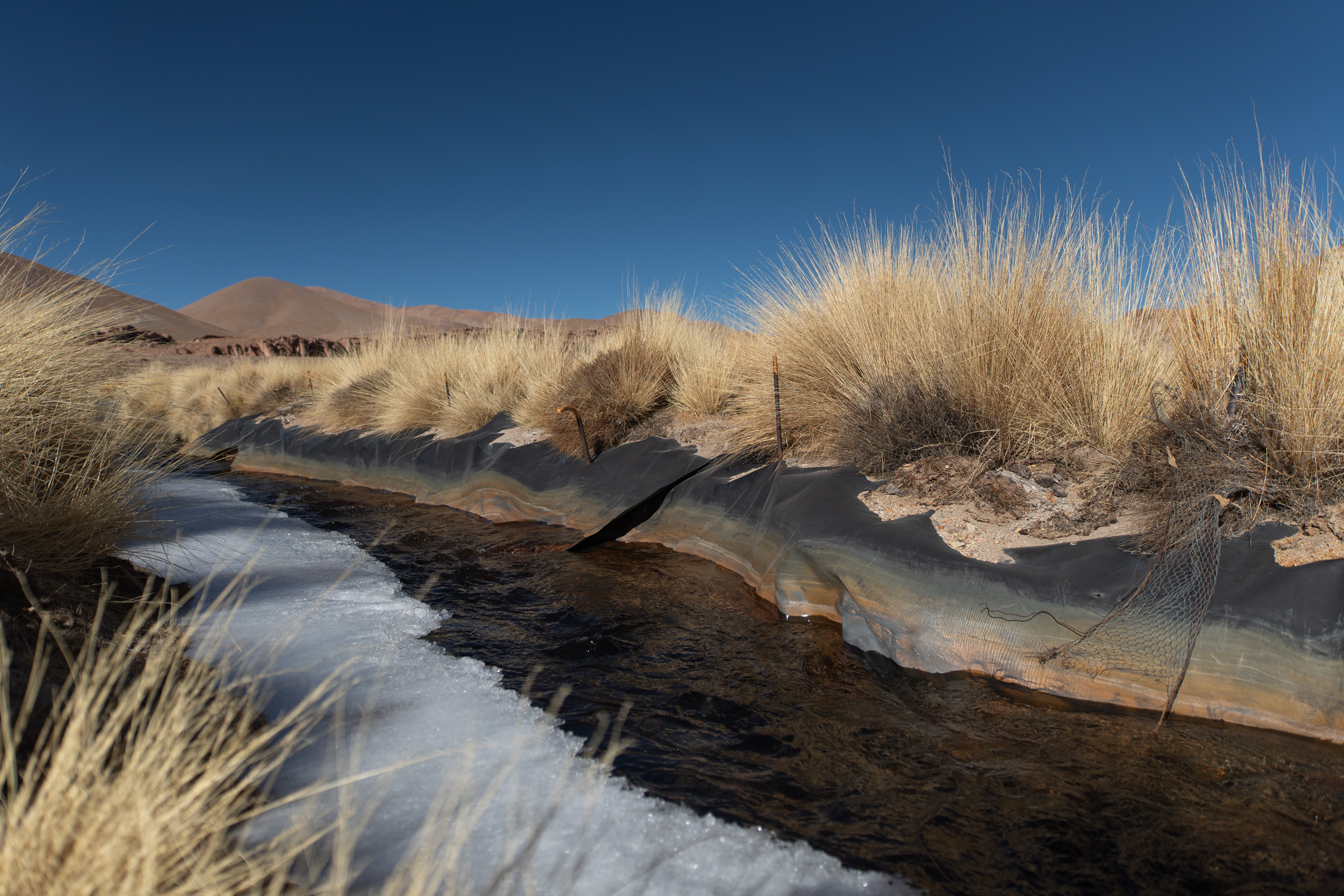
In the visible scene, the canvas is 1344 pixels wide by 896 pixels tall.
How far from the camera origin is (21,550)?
2.52 m

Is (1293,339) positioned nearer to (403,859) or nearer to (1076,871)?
(1076,871)

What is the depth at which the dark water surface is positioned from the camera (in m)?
1.74

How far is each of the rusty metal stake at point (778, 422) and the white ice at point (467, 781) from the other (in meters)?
2.32

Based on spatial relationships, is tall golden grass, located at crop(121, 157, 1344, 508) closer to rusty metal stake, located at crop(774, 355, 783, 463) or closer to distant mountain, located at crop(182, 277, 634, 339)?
rusty metal stake, located at crop(774, 355, 783, 463)

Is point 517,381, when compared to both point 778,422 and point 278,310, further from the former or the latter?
point 278,310

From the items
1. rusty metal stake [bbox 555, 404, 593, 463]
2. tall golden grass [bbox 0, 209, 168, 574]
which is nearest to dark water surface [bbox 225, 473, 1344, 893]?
tall golden grass [bbox 0, 209, 168, 574]

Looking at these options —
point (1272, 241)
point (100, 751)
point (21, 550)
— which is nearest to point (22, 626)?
point (21, 550)

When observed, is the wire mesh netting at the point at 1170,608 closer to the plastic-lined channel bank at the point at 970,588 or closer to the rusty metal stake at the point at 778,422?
the plastic-lined channel bank at the point at 970,588

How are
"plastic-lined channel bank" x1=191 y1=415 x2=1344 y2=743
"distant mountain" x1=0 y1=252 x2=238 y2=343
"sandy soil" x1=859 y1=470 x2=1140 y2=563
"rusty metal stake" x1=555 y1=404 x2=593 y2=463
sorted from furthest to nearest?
"rusty metal stake" x1=555 y1=404 x2=593 y2=463, "distant mountain" x1=0 y1=252 x2=238 y2=343, "sandy soil" x1=859 y1=470 x2=1140 y2=563, "plastic-lined channel bank" x1=191 y1=415 x2=1344 y2=743

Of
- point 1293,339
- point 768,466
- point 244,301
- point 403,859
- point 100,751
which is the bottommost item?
point 403,859

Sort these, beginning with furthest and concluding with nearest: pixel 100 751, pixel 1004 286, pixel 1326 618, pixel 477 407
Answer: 1. pixel 477 407
2. pixel 1004 286
3. pixel 1326 618
4. pixel 100 751

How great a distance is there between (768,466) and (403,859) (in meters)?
3.27

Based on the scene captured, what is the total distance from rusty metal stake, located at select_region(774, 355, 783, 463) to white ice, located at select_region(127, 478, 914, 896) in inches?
91.4

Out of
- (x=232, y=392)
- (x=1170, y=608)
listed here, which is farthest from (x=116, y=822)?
(x=232, y=392)
